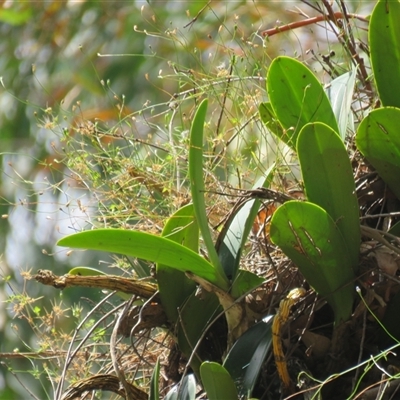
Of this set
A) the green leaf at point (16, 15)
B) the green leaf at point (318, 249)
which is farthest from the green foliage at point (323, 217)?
the green leaf at point (16, 15)

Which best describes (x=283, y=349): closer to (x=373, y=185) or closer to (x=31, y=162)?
(x=373, y=185)

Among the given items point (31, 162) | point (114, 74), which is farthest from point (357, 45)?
point (31, 162)

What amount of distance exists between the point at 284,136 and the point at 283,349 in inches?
8.0

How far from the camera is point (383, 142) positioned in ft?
2.06

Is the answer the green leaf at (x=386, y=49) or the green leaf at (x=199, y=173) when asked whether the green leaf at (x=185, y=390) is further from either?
the green leaf at (x=386, y=49)

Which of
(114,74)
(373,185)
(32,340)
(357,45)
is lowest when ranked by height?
(32,340)

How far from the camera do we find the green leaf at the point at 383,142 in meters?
0.61

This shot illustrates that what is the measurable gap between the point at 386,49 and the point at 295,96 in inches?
3.6

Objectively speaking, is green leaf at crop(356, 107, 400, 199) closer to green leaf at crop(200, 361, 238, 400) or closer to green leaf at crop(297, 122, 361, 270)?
green leaf at crop(297, 122, 361, 270)

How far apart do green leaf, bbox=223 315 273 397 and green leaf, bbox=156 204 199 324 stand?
7cm

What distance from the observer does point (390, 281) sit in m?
0.63

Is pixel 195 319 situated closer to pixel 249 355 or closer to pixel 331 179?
pixel 249 355

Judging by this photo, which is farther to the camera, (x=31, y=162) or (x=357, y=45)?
(x=31, y=162)

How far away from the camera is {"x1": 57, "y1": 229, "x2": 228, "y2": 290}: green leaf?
54 centimetres
